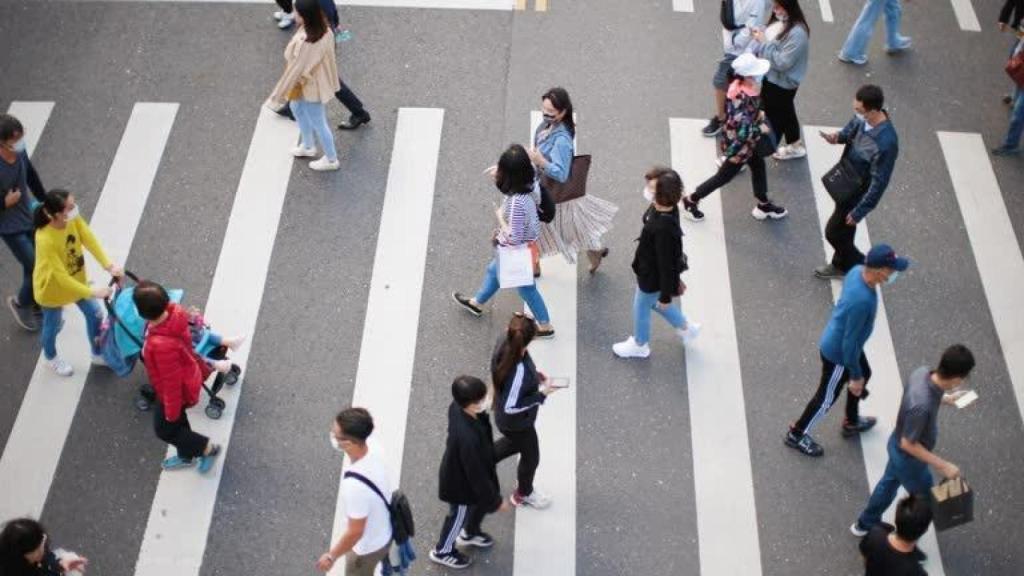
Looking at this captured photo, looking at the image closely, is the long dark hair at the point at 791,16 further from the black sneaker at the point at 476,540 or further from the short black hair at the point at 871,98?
the black sneaker at the point at 476,540

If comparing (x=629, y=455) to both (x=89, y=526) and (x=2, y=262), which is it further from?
(x=2, y=262)

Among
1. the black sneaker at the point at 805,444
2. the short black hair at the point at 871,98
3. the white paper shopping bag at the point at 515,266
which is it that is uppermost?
the short black hair at the point at 871,98

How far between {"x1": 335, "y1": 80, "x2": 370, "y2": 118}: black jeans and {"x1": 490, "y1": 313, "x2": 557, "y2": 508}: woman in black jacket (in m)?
4.34

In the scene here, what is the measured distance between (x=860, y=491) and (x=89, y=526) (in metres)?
5.78

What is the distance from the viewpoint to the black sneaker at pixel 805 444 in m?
8.20

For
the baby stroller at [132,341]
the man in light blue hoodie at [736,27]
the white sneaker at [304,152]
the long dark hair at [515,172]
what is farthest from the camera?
the white sneaker at [304,152]

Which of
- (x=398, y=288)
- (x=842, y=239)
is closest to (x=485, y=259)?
(x=398, y=288)

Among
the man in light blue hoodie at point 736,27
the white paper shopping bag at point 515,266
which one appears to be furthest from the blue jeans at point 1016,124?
the white paper shopping bag at point 515,266

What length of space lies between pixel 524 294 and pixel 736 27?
139 inches

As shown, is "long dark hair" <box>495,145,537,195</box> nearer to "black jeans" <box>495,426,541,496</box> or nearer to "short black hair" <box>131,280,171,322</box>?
"black jeans" <box>495,426,541,496</box>

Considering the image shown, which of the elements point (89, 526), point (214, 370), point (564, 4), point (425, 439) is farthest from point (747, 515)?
point (564, 4)

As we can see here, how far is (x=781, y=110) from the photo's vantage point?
1009 centimetres

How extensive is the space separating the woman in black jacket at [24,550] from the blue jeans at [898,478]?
17.5ft

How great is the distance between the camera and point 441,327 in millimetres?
9086
